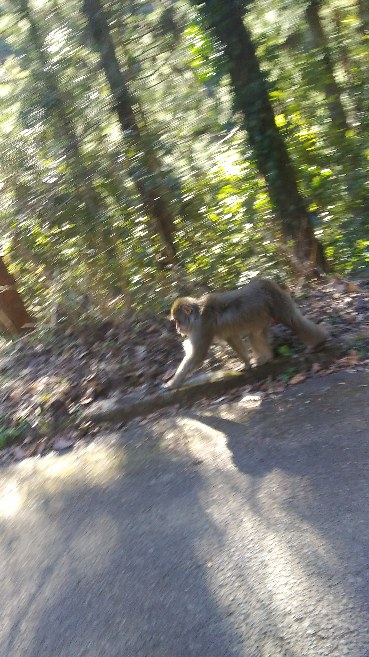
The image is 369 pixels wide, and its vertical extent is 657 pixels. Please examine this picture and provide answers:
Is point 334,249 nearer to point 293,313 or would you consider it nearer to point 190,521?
point 293,313

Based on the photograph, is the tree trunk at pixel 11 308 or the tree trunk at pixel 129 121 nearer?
the tree trunk at pixel 129 121

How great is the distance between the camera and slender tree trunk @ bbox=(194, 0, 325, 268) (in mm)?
8508

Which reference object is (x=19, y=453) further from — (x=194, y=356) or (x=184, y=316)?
(x=184, y=316)

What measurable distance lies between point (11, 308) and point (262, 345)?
6.37 metres

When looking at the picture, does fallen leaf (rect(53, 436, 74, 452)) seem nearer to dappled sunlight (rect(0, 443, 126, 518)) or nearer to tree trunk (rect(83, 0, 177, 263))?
dappled sunlight (rect(0, 443, 126, 518))

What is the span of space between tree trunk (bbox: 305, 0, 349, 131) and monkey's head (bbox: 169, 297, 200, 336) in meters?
3.66

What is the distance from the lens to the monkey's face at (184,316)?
706 centimetres

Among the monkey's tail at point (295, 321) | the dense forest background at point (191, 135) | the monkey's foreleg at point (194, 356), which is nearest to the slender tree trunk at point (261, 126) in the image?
the dense forest background at point (191, 135)

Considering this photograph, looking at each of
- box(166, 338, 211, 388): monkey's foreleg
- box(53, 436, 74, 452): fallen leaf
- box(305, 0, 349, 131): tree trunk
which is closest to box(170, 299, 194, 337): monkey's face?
box(166, 338, 211, 388): monkey's foreleg

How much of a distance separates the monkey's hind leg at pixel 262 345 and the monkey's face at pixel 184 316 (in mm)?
643

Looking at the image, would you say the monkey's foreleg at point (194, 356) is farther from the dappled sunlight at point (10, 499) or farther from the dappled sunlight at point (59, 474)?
the dappled sunlight at point (10, 499)

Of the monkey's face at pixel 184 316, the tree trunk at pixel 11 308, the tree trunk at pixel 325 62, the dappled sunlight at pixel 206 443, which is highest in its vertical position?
the tree trunk at pixel 325 62

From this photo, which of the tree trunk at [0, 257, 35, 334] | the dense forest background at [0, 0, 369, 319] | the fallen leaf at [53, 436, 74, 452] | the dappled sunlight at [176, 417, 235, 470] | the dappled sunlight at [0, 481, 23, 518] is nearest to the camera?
the dappled sunlight at [176, 417, 235, 470]

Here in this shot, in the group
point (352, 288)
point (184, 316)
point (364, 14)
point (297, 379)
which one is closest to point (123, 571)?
point (297, 379)
